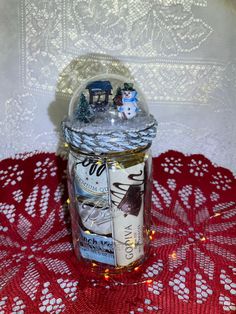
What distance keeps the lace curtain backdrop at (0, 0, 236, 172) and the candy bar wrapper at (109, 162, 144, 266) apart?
0.27m

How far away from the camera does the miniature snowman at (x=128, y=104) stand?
0.57 meters

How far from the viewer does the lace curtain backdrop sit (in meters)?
0.79

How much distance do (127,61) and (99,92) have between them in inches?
10.2

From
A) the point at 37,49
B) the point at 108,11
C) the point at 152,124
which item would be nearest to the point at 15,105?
the point at 37,49

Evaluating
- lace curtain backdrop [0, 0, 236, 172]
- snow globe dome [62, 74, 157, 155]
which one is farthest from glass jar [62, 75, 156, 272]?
lace curtain backdrop [0, 0, 236, 172]

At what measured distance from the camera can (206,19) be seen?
0.79 metres

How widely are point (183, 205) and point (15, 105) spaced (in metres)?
0.36

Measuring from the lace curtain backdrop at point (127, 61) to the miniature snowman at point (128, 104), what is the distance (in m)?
0.26

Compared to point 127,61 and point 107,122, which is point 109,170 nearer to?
point 107,122

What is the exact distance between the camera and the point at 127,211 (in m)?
0.61

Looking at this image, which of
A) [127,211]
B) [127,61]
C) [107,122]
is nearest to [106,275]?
[127,211]

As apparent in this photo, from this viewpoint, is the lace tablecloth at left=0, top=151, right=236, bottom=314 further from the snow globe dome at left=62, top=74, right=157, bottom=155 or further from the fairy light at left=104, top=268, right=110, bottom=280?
the snow globe dome at left=62, top=74, right=157, bottom=155

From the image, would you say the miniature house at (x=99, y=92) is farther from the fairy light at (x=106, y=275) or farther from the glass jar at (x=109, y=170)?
the fairy light at (x=106, y=275)

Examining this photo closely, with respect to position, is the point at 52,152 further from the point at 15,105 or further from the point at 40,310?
the point at 40,310
